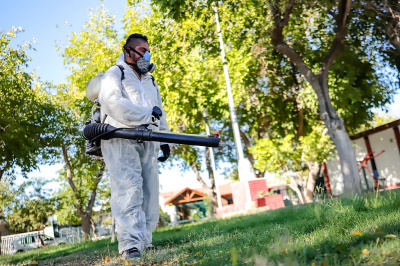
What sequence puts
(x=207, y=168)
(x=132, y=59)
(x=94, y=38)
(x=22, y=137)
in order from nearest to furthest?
(x=132, y=59), (x=22, y=137), (x=94, y=38), (x=207, y=168)

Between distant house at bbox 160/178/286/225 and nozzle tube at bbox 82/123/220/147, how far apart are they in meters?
11.1

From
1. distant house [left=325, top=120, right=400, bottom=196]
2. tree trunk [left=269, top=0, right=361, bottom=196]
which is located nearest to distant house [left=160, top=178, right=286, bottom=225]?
tree trunk [left=269, top=0, right=361, bottom=196]

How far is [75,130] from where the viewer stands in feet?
70.2

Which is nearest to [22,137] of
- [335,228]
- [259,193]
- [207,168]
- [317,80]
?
[259,193]

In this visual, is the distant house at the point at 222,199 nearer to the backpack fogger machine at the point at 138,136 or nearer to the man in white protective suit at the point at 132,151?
the man in white protective suit at the point at 132,151

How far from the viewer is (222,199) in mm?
50250

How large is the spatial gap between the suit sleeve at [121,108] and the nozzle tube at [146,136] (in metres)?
0.10

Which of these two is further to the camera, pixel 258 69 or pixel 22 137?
pixel 258 69

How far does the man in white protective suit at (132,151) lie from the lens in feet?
13.0

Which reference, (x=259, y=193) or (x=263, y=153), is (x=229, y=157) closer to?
(x=263, y=153)

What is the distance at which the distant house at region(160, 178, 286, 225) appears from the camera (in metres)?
15.7

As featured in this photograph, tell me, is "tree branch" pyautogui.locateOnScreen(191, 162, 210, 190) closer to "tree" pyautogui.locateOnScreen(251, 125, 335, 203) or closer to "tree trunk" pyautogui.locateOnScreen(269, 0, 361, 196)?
"tree" pyautogui.locateOnScreen(251, 125, 335, 203)

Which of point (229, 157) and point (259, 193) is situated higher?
point (229, 157)

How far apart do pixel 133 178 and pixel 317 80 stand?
9076 mm
